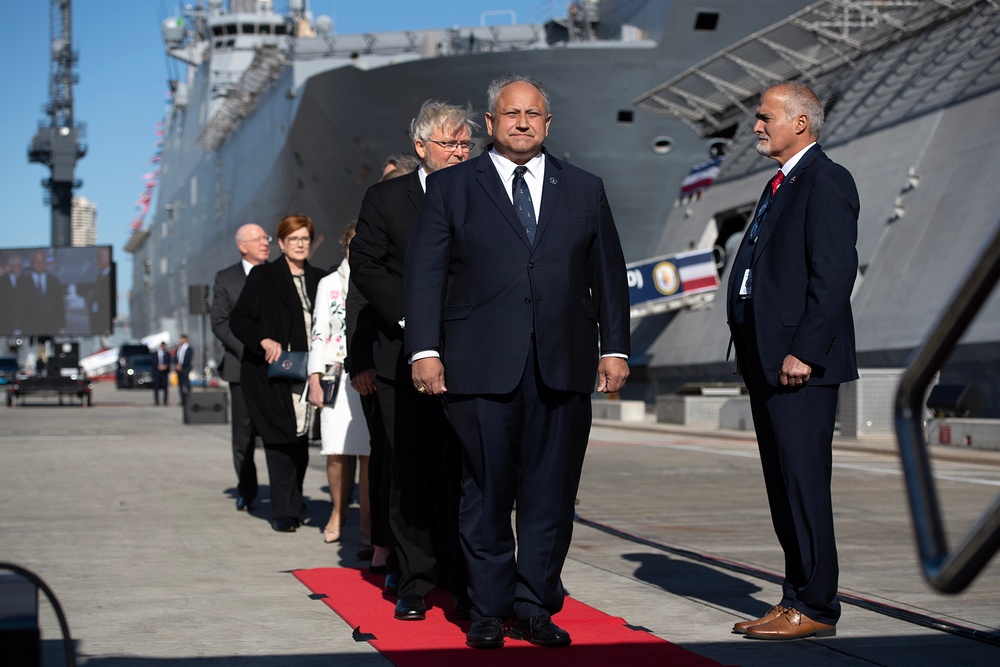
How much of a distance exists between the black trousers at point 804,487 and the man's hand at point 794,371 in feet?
0.26

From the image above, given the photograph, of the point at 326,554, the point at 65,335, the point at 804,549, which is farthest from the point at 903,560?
the point at 65,335

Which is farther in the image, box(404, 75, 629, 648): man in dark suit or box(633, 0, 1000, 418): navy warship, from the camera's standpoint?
box(633, 0, 1000, 418): navy warship

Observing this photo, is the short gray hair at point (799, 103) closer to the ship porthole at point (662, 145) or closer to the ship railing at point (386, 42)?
the ship porthole at point (662, 145)

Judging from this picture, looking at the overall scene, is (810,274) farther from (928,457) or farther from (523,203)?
(928,457)

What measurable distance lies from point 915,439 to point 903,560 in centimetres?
442

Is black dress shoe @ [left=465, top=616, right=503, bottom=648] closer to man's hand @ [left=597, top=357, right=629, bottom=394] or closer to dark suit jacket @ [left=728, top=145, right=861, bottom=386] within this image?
man's hand @ [left=597, top=357, right=629, bottom=394]

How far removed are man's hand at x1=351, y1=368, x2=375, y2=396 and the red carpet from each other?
2.92 feet

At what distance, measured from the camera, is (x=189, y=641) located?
4301mm

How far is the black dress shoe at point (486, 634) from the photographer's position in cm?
419

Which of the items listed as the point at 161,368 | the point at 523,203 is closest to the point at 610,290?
the point at 523,203

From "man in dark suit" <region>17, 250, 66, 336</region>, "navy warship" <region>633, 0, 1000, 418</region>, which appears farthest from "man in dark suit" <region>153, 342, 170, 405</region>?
"navy warship" <region>633, 0, 1000, 418</region>

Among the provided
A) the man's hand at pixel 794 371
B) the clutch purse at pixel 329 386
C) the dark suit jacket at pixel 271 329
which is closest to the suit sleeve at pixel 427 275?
the man's hand at pixel 794 371

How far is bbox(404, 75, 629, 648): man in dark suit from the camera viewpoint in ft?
14.0

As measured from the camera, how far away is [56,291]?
35594mm
